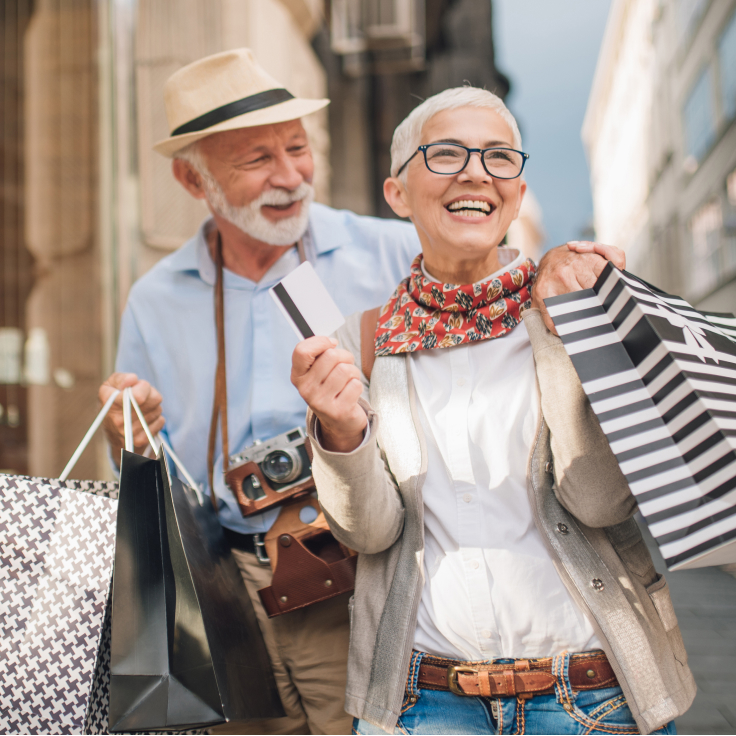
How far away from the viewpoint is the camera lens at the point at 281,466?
1.94m

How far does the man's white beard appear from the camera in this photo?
7.48 ft

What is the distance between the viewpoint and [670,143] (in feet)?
7.80

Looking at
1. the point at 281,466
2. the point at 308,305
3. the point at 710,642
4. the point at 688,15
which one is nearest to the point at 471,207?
the point at 308,305

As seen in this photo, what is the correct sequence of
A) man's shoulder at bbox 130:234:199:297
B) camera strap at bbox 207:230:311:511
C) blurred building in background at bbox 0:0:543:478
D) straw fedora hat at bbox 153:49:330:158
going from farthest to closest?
blurred building in background at bbox 0:0:543:478
man's shoulder at bbox 130:234:199:297
straw fedora hat at bbox 153:49:330:158
camera strap at bbox 207:230:311:511

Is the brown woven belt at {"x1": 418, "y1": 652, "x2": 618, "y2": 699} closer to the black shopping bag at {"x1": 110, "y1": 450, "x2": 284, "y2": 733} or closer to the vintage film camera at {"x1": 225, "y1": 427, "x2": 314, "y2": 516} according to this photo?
the black shopping bag at {"x1": 110, "y1": 450, "x2": 284, "y2": 733}

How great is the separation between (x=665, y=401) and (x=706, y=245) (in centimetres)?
123

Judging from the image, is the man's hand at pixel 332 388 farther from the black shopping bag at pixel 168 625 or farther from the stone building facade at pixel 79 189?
the stone building facade at pixel 79 189

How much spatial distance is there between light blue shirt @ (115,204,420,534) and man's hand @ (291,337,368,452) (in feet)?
2.59

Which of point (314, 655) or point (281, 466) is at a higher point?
point (281, 466)

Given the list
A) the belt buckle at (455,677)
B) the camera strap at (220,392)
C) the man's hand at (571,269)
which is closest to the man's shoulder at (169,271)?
the camera strap at (220,392)

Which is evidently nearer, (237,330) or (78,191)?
(237,330)

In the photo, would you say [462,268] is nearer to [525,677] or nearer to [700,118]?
[525,677]

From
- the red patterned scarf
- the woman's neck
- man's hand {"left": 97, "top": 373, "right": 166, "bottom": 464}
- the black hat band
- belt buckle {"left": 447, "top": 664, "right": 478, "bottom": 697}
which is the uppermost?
the black hat band

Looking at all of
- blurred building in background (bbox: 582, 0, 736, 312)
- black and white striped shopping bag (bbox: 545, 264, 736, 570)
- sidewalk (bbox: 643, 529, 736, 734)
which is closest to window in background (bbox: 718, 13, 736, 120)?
blurred building in background (bbox: 582, 0, 736, 312)
